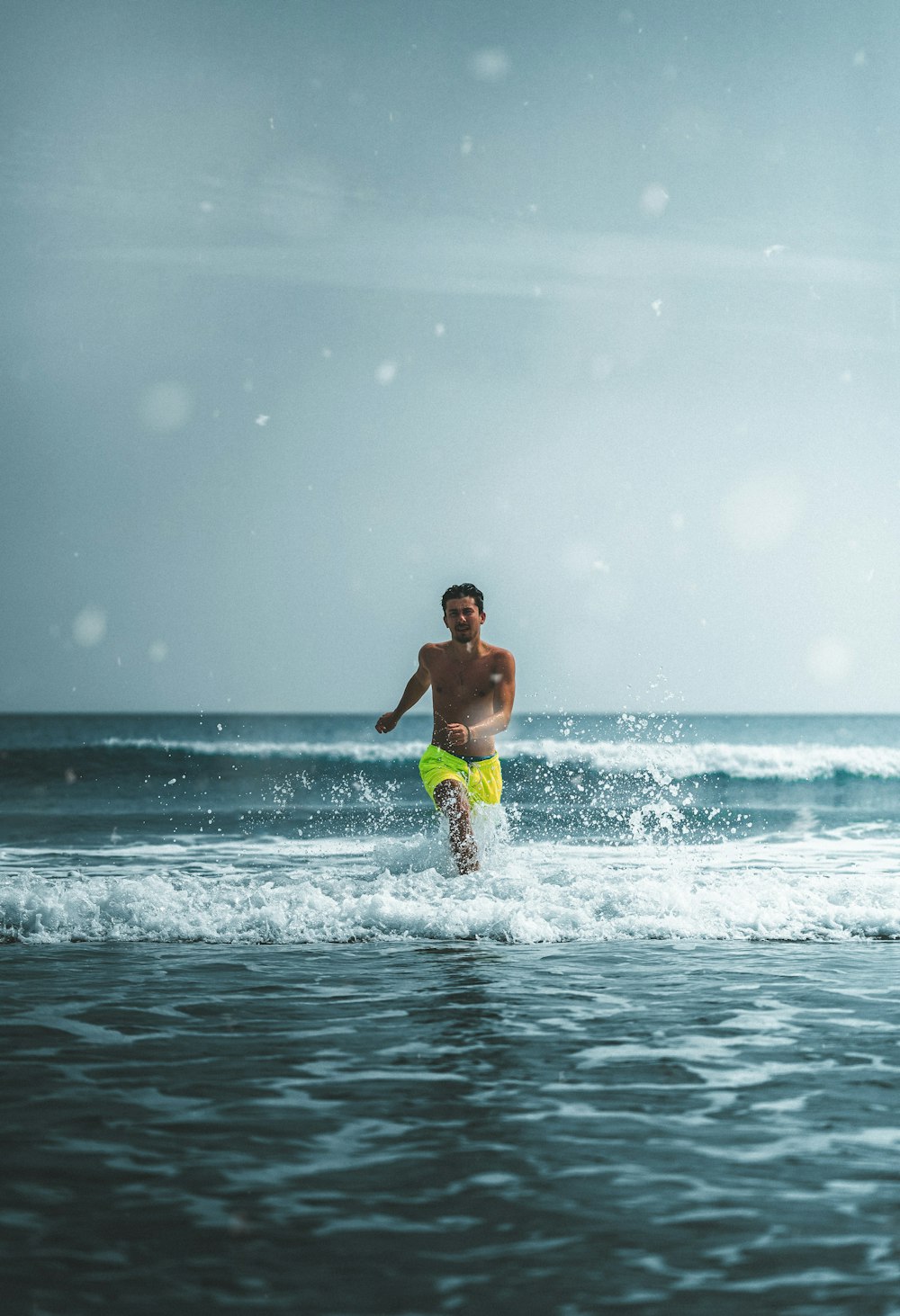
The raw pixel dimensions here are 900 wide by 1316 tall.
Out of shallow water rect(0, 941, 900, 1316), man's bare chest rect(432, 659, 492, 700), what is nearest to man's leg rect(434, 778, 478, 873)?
man's bare chest rect(432, 659, 492, 700)

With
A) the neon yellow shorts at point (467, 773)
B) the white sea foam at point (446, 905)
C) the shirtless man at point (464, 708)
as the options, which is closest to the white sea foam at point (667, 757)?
the white sea foam at point (446, 905)

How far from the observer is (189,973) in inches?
239

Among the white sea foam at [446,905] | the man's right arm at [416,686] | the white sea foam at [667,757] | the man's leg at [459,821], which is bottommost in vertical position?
the white sea foam at [667,757]

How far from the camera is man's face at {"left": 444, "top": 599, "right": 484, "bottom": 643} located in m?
8.46

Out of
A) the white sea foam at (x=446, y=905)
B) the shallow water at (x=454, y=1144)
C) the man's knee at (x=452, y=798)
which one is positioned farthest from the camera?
the man's knee at (x=452, y=798)

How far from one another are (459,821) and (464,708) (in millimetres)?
868

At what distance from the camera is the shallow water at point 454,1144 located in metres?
2.57

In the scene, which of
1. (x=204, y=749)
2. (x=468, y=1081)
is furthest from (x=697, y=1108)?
(x=204, y=749)

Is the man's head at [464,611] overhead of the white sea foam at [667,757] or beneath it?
overhead

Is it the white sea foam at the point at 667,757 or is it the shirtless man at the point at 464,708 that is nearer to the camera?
the shirtless man at the point at 464,708

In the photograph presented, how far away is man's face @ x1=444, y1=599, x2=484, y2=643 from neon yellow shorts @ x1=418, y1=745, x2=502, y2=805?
0.86 meters

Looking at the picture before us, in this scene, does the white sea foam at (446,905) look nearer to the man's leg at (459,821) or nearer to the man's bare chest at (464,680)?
the man's leg at (459,821)

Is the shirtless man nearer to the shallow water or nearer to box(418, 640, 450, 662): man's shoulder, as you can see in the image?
box(418, 640, 450, 662): man's shoulder

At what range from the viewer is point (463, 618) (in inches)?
334
